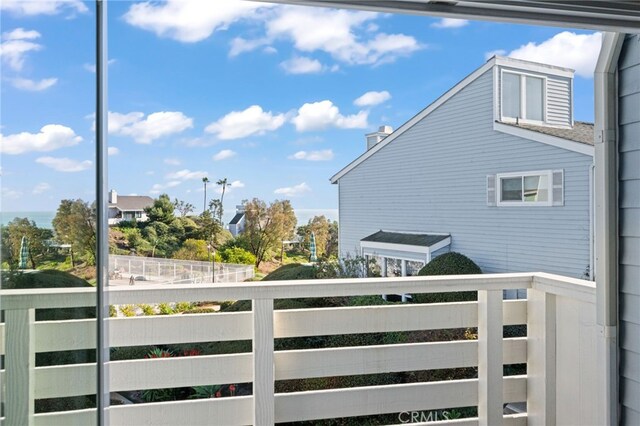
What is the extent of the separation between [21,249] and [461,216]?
213 inches

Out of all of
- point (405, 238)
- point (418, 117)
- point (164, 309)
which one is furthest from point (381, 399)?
point (418, 117)

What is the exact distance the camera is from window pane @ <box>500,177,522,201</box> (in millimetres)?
5066

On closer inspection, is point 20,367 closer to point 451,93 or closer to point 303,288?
point 303,288

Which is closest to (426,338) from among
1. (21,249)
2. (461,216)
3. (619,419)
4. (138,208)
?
(461,216)

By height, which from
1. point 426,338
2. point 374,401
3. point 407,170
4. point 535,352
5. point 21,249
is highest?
point 407,170

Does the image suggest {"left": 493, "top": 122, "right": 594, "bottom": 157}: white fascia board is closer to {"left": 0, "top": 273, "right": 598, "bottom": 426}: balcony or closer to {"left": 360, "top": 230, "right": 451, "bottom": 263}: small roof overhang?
{"left": 360, "top": 230, "right": 451, "bottom": 263}: small roof overhang

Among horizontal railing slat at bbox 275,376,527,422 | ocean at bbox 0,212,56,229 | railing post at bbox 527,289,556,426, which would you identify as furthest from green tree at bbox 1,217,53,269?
railing post at bbox 527,289,556,426

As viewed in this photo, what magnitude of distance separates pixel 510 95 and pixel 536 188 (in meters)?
1.04

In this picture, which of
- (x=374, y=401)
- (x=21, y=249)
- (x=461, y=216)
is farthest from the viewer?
(x=461, y=216)

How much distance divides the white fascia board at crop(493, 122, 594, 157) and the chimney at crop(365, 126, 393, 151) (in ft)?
4.58

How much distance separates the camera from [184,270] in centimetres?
514

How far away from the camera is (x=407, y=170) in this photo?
5.96 metres

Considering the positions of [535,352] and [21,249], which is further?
[535,352]

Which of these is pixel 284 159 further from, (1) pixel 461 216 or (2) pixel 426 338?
(2) pixel 426 338
